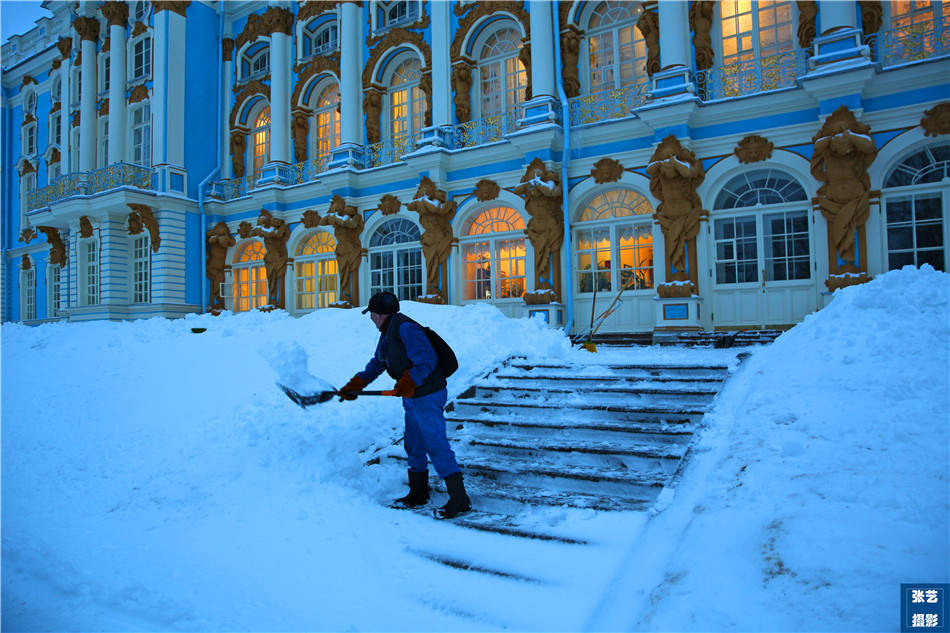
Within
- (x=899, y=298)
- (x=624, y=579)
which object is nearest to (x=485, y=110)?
(x=899, y=298)

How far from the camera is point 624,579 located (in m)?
3.37

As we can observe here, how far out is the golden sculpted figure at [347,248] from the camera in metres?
17.5

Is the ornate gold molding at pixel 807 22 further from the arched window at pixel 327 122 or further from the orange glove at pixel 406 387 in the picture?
the arched window at pixel 327 122

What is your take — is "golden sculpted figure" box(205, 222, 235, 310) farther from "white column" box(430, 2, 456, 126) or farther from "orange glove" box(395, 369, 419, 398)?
"orange glove" box(395, 369, 419, 398)

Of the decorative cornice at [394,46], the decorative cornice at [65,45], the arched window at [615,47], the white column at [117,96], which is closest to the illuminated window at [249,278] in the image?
the white column at [117,96]

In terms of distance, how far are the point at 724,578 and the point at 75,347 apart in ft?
29.3

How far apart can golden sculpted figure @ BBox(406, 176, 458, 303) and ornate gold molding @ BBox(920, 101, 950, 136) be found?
993 centimetres

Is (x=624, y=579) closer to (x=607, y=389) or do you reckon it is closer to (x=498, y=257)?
(x=607, y=389)

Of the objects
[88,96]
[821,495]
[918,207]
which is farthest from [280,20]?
[821,495]

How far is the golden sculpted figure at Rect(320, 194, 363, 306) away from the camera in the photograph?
17484mm

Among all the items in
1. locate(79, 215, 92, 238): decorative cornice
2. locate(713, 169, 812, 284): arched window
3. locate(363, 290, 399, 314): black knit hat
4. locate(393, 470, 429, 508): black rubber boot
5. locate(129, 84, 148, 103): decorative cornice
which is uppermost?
locate(129, 84, 148, 103): decorative cornice

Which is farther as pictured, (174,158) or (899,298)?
(174,158)

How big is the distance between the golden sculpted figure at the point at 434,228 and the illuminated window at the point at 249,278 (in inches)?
273

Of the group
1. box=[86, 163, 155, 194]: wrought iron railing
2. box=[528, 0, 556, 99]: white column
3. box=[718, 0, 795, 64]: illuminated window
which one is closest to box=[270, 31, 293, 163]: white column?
box=[86, 163, 155, 194]: wrought iron railing
